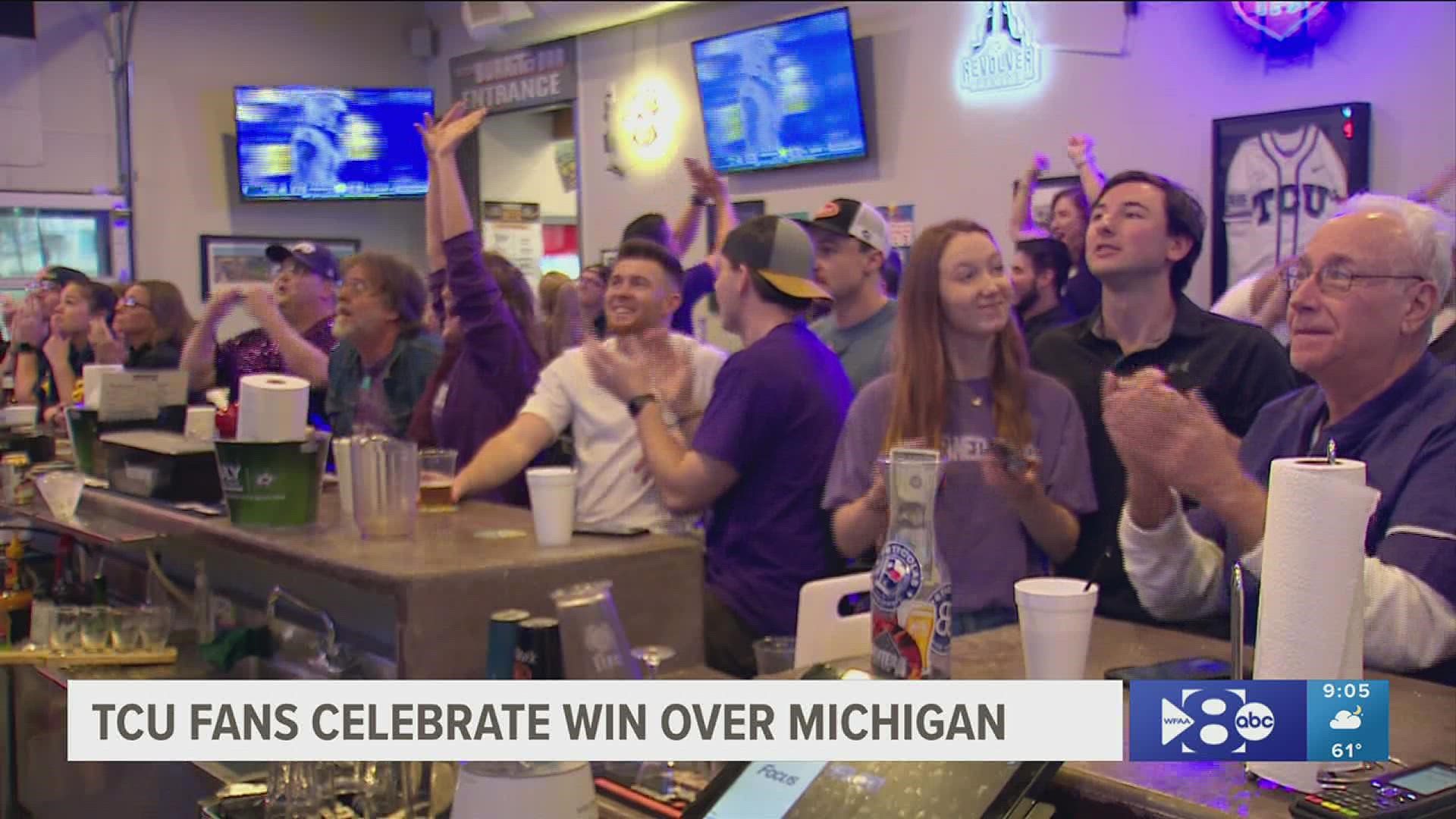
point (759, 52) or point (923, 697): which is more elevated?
point (759, 52)

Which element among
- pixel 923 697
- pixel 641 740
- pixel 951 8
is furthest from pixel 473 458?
pixel 951 8

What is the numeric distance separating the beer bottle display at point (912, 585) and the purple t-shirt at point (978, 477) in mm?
808

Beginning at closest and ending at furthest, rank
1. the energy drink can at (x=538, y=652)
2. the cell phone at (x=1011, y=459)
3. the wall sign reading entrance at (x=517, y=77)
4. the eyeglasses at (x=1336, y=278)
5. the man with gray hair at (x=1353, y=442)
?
the energy drink can at (x=538, y=652)
the man with gray hair at (x=1353, y=442)
the eyeglasses at (x=1336, y=278)
the cell phone at (x=1011, y=459)
the wall sign reading entrance at (x=517, y=77)

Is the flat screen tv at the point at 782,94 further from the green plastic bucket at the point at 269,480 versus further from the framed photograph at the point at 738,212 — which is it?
the green plastic bucket at the point at 269,480

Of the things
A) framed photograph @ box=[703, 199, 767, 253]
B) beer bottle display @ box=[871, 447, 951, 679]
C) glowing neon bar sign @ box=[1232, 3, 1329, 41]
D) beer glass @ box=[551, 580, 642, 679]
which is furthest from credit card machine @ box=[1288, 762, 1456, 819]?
framed photograph @ box=[703, 199, 767, 253]

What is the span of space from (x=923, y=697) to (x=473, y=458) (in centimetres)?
177

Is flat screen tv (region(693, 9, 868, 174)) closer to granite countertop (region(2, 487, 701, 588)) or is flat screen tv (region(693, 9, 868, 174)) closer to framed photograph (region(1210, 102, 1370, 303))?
framed photograph (region(1210, 102, 1370, 303))

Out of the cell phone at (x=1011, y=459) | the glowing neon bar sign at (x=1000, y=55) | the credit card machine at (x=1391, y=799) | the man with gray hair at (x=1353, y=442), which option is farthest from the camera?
the glowing neon bar sign at (x=1000, y=55)

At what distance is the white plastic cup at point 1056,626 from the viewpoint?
1.24 metres

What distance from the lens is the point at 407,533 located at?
1.86m

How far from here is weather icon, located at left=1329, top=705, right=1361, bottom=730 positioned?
3.43 feet

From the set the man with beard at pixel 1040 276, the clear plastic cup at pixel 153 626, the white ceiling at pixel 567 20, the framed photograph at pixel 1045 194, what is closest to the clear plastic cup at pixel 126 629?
the clear plastic cup at pixel 153 626

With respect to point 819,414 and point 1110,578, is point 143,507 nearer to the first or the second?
point 819,414

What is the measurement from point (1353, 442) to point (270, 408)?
56.8 inches
